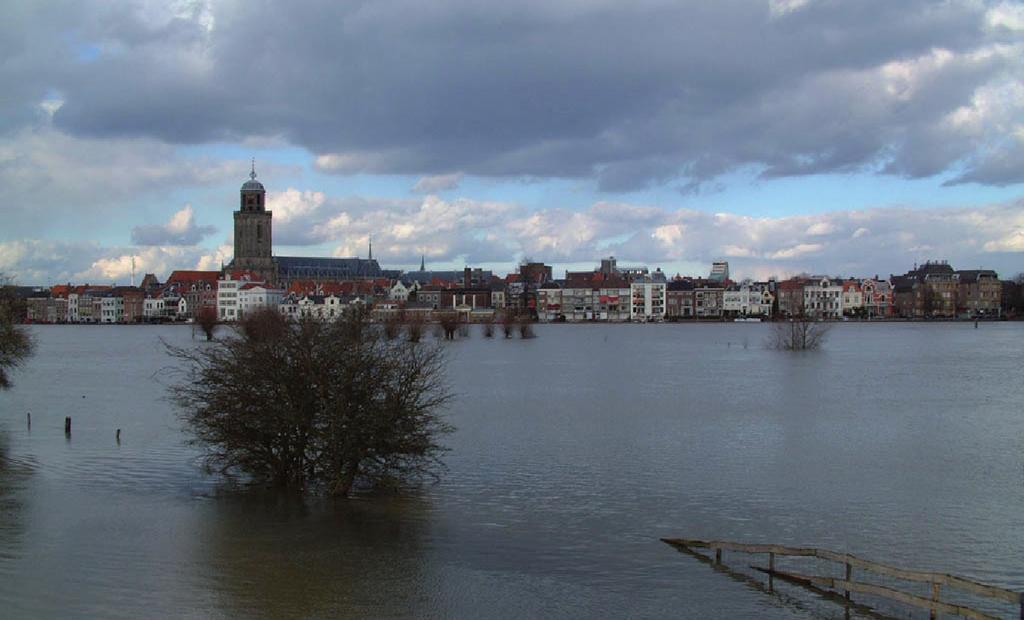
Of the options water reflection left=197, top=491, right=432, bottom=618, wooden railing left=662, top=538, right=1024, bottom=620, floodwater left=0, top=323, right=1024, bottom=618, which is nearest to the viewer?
wooden railing left=662, top=538, right=1024, bottom=620

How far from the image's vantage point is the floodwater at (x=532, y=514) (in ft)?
61.2

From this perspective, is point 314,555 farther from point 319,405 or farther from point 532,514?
point 532,514

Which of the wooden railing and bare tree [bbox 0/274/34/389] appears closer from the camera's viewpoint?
the wooden railing

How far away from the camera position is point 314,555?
21219 millimetres

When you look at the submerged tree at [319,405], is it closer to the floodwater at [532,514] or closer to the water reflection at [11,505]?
the floodwater at [532,514]

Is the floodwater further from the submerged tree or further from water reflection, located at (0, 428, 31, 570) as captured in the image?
the submerged tree

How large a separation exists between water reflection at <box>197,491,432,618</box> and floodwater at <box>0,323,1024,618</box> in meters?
0.07

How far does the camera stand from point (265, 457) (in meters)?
26.9

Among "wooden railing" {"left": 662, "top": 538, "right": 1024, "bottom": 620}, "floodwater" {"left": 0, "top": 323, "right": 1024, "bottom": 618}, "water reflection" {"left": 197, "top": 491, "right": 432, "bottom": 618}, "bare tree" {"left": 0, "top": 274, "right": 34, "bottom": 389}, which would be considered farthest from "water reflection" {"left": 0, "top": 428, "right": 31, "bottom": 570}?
"wooden railing" {"left": 662, "top": 538, "right": 1024, "bottom": 620}

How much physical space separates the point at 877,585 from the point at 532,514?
8.51 meters

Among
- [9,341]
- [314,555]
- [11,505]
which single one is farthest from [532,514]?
[9,341]

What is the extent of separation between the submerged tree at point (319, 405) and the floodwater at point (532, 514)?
3.45ft

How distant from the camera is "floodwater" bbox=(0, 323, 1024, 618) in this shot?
734 inches

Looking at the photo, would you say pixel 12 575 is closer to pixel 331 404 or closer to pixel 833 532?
pixel 331 404
